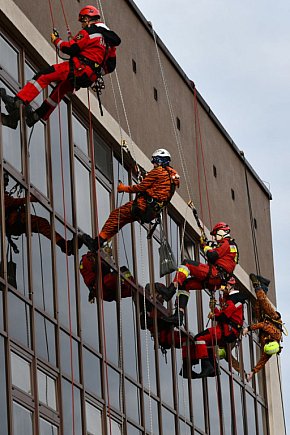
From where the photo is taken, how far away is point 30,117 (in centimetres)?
2888

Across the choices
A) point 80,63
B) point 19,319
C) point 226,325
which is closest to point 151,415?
point 226,325

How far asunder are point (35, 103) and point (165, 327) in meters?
6.15

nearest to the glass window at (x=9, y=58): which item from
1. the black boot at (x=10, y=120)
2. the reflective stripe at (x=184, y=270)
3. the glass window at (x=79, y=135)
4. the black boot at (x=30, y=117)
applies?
the black boot at (x=30, y=117)

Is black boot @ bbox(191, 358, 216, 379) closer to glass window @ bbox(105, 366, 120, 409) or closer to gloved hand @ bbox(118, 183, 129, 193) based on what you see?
glass window @ bbox(105, 366, 120, 409)

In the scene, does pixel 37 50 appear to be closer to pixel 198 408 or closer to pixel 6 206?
pixel 6 206

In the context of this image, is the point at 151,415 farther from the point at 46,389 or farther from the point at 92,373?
the point at 46,389

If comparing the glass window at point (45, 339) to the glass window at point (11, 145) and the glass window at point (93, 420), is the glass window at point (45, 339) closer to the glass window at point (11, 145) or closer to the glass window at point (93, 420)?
the glass window at point (93, 420)

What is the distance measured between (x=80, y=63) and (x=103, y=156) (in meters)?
3.65

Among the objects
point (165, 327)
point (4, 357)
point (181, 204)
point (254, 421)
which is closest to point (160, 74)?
point (181, 204)

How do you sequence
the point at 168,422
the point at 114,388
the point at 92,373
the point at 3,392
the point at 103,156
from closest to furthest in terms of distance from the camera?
the point at 3,392
the point at 92,373
the point at 114,388
the point at 103,156
the point at 168,422

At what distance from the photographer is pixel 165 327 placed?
34188mm

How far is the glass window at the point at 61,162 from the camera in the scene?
29970mm

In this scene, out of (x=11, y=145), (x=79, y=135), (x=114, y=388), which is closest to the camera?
(x=11, y=145)

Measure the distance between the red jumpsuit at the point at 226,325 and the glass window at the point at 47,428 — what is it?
7.83 metres
